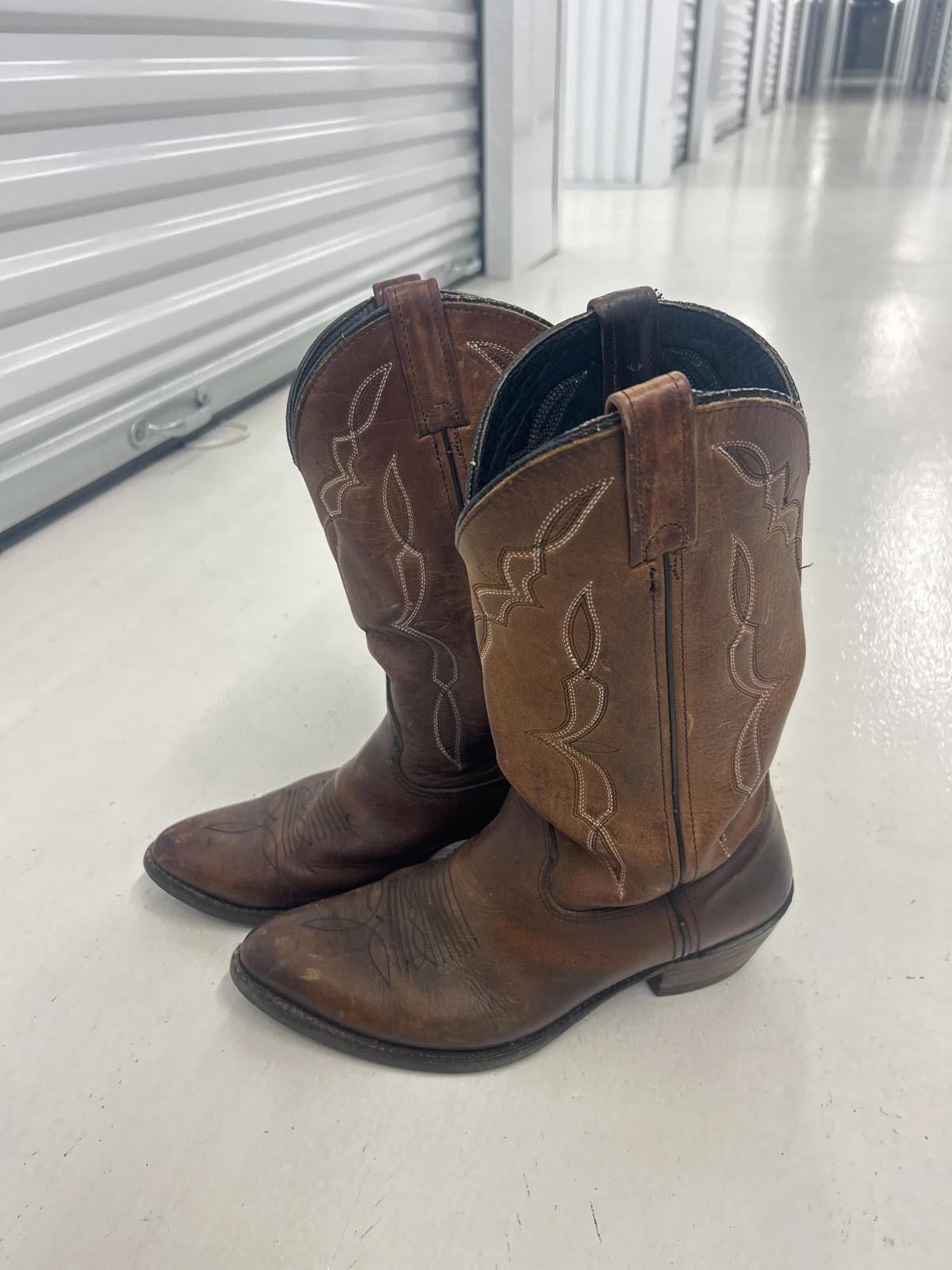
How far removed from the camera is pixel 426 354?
69cm

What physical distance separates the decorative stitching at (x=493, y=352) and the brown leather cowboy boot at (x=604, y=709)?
9 cm

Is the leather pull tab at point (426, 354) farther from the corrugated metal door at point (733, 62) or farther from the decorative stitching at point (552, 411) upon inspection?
the corrugated metal door at point (733, 62)

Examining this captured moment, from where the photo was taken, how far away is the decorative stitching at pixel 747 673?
564mm

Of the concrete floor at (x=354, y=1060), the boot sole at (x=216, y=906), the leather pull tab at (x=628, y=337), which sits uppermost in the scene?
the leather pull tab at (x=628, y=337)

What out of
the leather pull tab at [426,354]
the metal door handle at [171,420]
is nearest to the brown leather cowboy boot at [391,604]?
the leather pull tab at [426,354]

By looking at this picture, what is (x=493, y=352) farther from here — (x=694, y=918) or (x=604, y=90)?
(x=604, y=90)

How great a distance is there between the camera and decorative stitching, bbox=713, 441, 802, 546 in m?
0.52

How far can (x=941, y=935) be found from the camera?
0.84 metres

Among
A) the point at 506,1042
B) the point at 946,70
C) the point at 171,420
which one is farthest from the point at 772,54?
the point at 506,1042

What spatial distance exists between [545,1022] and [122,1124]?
34cm

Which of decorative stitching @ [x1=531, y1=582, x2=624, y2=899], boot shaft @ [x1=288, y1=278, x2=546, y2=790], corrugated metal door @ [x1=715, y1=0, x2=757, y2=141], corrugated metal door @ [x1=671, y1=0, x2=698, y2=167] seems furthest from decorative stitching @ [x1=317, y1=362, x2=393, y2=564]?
corrugated metal door @ [x1=715, y1=0, x2=757, y2=141]

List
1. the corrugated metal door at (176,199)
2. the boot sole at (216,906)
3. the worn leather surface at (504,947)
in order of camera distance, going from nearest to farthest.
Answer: the worn leather surface at (504,947) < the boot sole at (216,906) < the corrugated metal door at (176,199)

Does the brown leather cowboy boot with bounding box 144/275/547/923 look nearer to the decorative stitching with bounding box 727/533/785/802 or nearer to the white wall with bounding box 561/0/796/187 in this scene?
the decorative stitching with bounding box 727/533/785/802

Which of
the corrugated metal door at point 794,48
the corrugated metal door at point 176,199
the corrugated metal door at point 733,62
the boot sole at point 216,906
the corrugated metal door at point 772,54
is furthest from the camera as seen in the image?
the corrugated metal door at point 794,48
